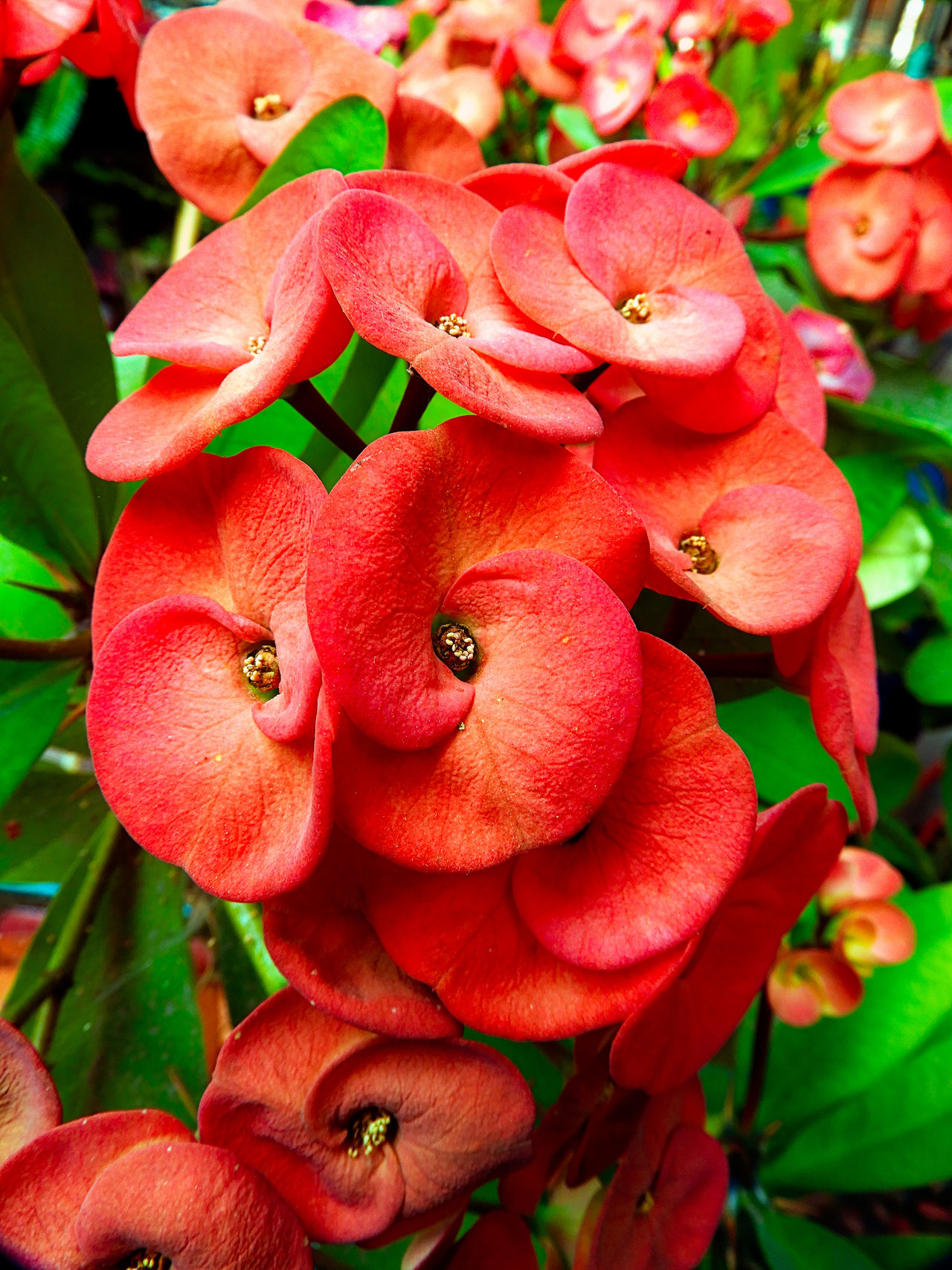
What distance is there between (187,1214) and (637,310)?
43 cm

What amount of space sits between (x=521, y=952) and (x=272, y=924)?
10 centimetres

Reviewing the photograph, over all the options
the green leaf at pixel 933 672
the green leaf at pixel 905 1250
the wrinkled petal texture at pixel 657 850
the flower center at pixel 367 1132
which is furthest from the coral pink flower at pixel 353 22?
the green leaf at pixel 905 1250

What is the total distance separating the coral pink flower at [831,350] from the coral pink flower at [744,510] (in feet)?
1.83

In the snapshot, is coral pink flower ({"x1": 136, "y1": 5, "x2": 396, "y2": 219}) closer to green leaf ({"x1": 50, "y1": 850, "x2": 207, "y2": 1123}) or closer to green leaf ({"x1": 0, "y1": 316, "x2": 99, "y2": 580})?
green leaf ({"x1": 0, "y1": 316, "x2": 99, "y2": 580})

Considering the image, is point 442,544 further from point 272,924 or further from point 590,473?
point 272,924

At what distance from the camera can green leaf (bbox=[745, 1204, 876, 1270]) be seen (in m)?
0.73

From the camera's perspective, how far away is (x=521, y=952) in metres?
0.36

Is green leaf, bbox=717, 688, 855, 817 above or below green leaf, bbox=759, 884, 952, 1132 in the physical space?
above

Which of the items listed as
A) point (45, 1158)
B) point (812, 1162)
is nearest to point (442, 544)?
point (45, 1158)

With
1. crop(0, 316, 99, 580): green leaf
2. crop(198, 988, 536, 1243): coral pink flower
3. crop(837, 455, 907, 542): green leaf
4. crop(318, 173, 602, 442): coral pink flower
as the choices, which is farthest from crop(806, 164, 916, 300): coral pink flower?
crop(198, 988, 536, 1243): coral pink flower

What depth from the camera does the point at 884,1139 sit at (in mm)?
764

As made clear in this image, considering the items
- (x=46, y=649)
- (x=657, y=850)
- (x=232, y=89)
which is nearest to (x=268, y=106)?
(x=232, y=89)

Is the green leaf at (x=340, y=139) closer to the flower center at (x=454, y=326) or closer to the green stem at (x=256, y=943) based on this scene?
the flower center at (x=454, y=326)

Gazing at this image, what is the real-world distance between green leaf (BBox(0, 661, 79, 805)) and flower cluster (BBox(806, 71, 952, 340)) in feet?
2.96
